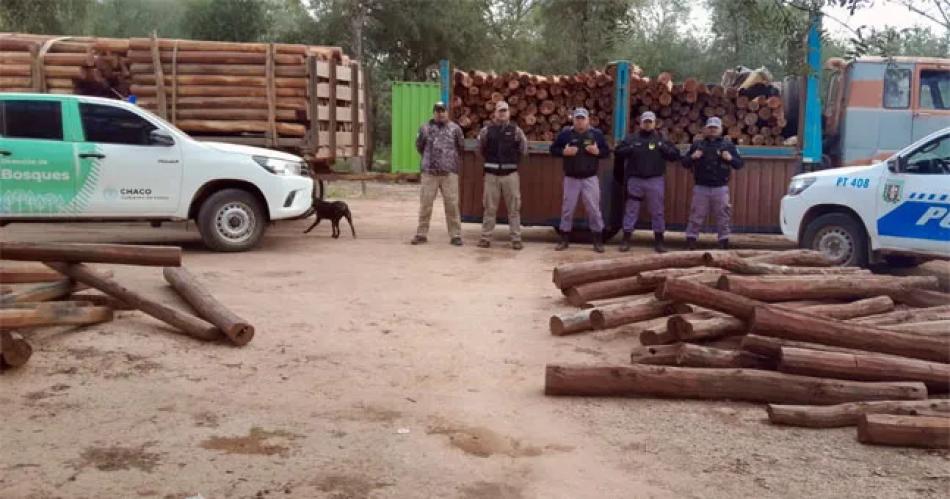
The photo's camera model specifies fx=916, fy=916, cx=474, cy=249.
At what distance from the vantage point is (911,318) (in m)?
6.59

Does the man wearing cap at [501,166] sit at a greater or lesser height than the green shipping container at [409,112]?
lesser

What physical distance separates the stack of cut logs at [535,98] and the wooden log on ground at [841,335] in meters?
7.23

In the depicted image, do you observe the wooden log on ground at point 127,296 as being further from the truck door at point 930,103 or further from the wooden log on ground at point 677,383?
the truck door at point 930,103

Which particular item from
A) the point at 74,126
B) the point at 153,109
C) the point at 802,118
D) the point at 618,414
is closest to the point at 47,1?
the point at 153,109

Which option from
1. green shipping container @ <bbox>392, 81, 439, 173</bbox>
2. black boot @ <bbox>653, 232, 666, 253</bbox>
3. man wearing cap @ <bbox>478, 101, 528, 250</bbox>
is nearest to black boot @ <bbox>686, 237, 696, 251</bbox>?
black boot @ <bbox>653, 232, 666, 253</bbox>

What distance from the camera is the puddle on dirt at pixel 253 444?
447cm

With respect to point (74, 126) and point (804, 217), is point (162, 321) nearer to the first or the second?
point (74, 126)

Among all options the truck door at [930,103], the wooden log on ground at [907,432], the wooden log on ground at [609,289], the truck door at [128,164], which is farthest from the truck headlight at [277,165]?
the truck door at [930,103]

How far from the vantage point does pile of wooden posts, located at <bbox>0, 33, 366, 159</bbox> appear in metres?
11.8

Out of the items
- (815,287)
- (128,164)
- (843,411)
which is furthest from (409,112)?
(843,411)

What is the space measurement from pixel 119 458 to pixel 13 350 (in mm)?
1687

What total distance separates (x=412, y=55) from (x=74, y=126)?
17.0 meters

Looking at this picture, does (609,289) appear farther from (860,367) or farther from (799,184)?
(799,184)

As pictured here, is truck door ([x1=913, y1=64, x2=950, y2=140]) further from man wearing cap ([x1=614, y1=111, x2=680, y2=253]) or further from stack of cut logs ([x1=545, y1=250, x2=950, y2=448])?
stack of cut logs ([x1=545, y1=250, x2=950, y2=448])
